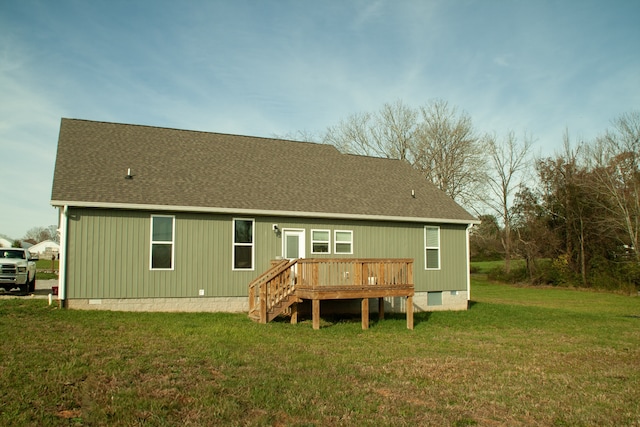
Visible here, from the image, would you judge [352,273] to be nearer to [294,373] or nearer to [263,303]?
[263,303]

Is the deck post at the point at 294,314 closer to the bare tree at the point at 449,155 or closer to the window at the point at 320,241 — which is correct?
the window at the point at 320,241

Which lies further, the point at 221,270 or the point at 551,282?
the point at 551,282

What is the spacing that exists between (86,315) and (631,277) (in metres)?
29.0

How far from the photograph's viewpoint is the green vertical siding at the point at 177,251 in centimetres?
1441

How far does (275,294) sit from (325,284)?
1.30 metres

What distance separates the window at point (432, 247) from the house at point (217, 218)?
0.16ft

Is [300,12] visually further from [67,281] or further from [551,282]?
[551,282]

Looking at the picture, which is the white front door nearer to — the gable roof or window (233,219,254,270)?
the gable roof

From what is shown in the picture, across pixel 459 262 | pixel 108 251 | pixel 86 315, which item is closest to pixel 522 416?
pixel 86 315

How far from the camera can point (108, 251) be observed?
14.6m

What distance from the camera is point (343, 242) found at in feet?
57.7

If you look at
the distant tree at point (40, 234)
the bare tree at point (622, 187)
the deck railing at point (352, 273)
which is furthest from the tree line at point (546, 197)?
the distant tree at point (40, 234)

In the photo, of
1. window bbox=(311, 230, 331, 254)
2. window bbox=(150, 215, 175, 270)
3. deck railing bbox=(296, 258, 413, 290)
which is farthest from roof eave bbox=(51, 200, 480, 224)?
deck railing bbox=(296, 258, 413, 290)

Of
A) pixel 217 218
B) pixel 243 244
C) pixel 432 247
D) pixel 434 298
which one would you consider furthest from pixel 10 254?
pixel 434 298
